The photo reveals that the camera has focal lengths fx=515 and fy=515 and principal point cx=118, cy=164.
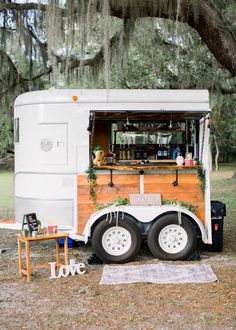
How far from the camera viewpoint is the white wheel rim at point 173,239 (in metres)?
6.86

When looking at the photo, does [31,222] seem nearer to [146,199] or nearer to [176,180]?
[146,199]

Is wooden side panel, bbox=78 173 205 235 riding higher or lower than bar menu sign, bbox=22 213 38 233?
higher

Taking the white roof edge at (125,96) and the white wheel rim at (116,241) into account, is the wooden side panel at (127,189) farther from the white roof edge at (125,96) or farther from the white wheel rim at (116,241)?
the white roof edge at (125,96)

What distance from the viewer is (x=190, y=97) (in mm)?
7176

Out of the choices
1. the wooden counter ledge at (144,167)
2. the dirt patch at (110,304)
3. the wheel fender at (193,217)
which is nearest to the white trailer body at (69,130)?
the wheel fender at (193,217)

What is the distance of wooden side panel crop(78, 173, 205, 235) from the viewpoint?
696 centimetres

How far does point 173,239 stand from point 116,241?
0.76m

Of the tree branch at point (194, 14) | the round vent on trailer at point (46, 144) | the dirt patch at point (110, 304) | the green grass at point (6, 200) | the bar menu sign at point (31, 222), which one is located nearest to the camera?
the dirt patch at point (110, 304)

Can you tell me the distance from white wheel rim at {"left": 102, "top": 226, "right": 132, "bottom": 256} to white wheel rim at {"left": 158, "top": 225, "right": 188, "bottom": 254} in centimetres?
44

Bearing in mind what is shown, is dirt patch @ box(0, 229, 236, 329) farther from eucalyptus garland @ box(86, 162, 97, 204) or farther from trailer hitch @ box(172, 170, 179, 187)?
trailer hitch @ box(172, 170, 179, 187)

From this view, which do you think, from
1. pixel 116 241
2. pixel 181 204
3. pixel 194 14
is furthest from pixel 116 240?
pixel 194 14

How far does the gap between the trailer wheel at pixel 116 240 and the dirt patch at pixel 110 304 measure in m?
0.52

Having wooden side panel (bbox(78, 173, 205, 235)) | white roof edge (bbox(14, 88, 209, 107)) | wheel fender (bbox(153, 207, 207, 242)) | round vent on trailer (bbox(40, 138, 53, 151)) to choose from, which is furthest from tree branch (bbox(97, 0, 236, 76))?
wheel fender (bbox(153, 207, 207, 242))

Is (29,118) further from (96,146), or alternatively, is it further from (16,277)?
(16,277)
